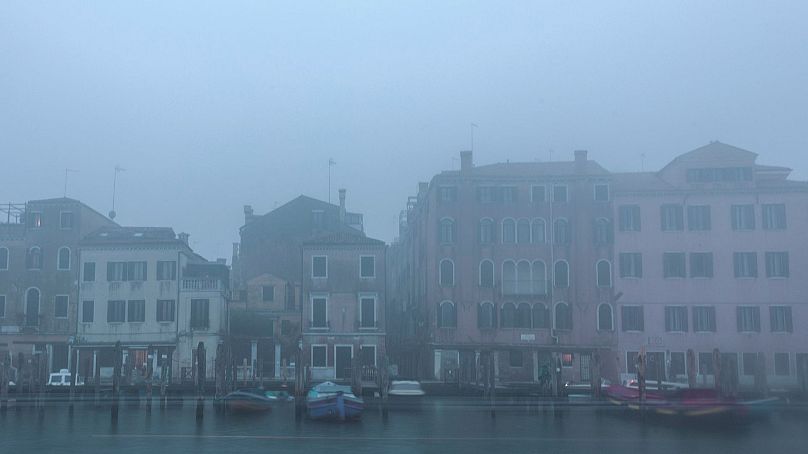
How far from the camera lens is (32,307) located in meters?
52.7

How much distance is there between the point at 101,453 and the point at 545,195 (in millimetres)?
30126

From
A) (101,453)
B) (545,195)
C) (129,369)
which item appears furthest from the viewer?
(545,195)

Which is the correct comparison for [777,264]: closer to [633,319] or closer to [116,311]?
[633,319]

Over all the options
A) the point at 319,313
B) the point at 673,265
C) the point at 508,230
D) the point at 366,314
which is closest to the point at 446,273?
the point at 508,230

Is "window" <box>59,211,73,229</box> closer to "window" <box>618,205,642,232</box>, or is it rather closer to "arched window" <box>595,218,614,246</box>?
"arched window" <box>595,218,614,246</box>

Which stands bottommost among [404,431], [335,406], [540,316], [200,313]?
[404,431]

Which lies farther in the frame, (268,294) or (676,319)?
(268,294)

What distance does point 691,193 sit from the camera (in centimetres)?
5038

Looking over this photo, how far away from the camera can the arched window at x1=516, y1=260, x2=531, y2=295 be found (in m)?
51.1

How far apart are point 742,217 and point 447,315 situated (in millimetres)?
16616

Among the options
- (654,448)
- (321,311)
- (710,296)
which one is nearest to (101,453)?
(654,448)

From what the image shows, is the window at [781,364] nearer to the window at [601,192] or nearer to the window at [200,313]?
the window at [601,192]

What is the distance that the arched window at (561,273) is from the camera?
5106cm

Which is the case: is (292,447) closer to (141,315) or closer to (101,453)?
(101,453)
